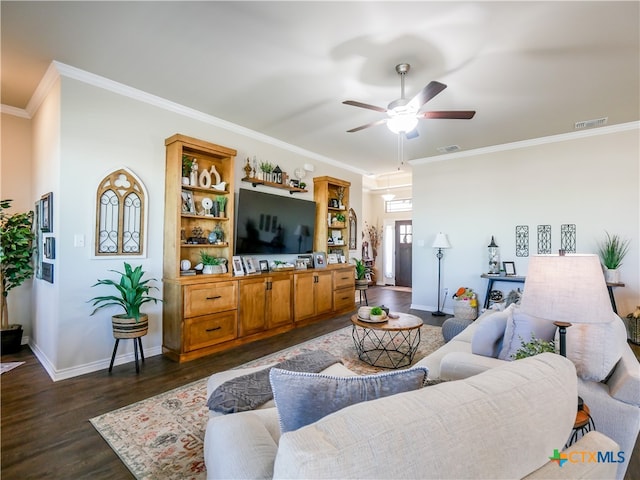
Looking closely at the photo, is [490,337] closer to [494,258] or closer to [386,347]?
[386,347]

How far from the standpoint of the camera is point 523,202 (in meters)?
4.92

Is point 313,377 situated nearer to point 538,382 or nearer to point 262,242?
point 538,382

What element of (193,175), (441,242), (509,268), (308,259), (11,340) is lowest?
(11,340)

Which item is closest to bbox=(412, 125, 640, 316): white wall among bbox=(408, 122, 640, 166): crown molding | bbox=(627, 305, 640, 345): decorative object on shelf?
bbox=(408, 122, 640, 166): crown molding

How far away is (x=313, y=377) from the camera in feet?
3.14

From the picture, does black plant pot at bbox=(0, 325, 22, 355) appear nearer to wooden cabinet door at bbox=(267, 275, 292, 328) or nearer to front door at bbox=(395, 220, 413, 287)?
wooden cabinet door at bbox=(267, 275, 292, 328)

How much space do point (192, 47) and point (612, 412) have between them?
361 centimetres

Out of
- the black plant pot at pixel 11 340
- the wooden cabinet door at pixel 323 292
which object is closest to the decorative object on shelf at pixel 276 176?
the wooden cabinet door at pixel 323 292

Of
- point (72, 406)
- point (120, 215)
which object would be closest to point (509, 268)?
point (120, 215)

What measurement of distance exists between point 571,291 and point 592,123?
415cm

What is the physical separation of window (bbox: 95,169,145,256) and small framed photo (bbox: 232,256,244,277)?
1.05 m

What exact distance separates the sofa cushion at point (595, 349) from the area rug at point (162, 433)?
82.4 inches

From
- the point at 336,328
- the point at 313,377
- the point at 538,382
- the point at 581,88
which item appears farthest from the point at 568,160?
the point at 313,377

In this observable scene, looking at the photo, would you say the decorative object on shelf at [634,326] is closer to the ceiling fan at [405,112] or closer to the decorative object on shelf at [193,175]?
the ceiling fan at [405,112]
